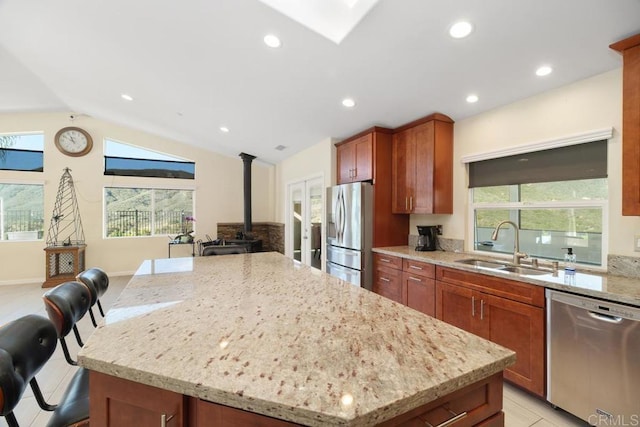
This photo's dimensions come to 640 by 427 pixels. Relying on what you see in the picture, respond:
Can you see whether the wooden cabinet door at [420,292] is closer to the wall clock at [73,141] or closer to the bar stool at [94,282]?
the bar stool at [94,282]

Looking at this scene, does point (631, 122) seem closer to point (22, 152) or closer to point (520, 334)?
point (520, 334)

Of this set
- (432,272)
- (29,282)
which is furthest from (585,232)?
(29,282)

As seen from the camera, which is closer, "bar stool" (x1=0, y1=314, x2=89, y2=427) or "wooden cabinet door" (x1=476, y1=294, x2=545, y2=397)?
"bar stool" (x1=0, y1=314, x2=89, y2=427)

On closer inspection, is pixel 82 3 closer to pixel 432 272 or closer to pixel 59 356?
pixel 59 356

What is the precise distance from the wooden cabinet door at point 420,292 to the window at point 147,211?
5.04 m

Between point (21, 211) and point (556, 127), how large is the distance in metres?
8.12

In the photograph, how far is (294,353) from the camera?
0.88 metres

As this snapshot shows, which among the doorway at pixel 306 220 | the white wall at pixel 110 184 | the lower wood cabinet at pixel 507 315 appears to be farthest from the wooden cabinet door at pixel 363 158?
the white wall at pixel 110 184

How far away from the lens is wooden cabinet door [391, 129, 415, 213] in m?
Result: 3.41

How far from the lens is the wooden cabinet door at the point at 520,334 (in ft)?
6.26

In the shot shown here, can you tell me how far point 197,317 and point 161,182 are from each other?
5.89 m

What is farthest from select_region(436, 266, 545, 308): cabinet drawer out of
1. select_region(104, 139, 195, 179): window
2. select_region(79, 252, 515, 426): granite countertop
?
select_region(104, 139, 195, 179): window

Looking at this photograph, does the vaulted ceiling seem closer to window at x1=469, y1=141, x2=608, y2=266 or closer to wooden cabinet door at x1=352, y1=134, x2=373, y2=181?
wooden cabinet door at x1=352, y1=134, x2=373, y2=181

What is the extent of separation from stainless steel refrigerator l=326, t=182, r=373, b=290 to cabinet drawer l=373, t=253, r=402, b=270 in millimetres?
72
